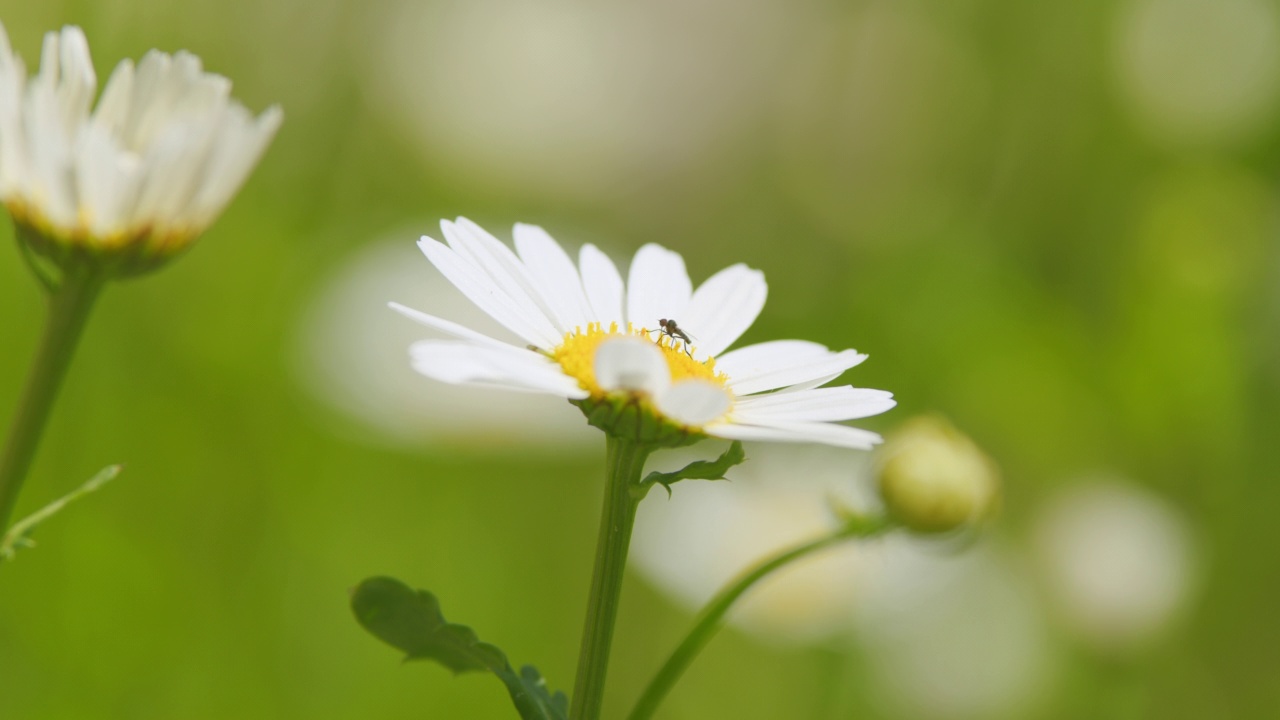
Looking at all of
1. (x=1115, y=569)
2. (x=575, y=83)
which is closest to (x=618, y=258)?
(x=575, y=83)

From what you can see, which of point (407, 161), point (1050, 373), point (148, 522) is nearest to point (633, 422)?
point (148, 522)

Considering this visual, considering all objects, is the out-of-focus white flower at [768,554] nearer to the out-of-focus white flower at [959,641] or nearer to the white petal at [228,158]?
the out-of-focus white flower at [959,641]

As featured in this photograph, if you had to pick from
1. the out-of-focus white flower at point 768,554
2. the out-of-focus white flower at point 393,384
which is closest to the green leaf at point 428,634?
the out-of-focus white flower at point 768,554

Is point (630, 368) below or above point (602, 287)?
below

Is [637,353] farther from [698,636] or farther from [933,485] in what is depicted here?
[933,485]

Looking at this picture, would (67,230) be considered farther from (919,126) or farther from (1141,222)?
(919,126)

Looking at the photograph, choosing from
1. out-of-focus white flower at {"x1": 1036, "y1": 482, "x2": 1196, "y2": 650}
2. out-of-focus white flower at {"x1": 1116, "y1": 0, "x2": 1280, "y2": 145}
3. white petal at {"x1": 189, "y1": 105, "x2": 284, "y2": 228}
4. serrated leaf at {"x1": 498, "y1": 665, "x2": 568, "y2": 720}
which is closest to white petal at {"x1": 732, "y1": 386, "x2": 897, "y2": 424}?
serrated leaf at {"x1": 498, "y1": 665, "x2": 568, "y2": 720}

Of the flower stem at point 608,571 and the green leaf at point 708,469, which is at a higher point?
the green leaf at point 708,469
